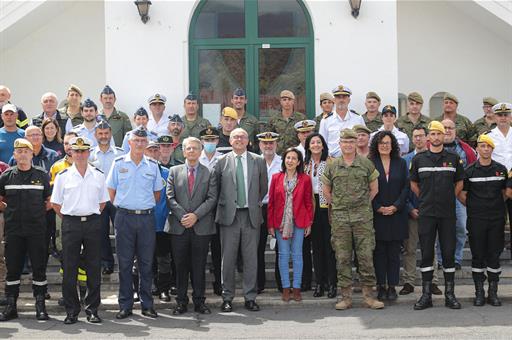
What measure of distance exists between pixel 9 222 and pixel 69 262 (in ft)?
2.85

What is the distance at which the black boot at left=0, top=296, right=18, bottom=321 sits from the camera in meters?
8.14

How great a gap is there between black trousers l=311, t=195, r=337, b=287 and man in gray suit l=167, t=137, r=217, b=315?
4.53 ft

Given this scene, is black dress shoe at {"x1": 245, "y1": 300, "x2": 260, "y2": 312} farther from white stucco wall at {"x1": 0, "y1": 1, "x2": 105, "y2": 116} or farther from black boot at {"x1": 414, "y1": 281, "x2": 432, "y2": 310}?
white stucco wall at {"x1": 0, "y1": 1, "x2": 105, "y2": 116}

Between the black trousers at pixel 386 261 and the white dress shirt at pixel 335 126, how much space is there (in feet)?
5.83

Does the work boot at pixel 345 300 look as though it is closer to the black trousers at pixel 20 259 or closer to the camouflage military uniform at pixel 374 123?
the camouflage military uniform at pixel 374 123

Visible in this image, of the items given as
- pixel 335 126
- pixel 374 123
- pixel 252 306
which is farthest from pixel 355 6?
pixel 252 306

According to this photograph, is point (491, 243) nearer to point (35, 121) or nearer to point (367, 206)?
point (367, 206)

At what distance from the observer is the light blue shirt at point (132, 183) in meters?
8.12

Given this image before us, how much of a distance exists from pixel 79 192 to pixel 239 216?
6.19 ft

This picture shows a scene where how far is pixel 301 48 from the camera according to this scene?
472 inches

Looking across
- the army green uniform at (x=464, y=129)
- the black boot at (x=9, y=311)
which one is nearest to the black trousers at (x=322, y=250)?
the army green uniform at (x=464, y=129)

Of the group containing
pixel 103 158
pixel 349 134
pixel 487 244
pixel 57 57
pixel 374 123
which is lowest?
pixel 487 244

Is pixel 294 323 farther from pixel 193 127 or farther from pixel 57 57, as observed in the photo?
pixel 57 57

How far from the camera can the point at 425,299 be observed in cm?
831
